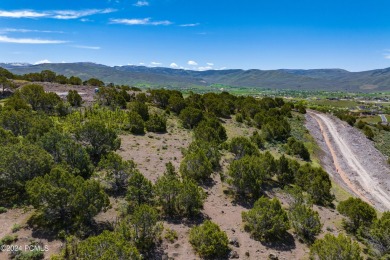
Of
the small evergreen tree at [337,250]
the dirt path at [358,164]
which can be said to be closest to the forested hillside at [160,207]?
the small evergreen tree at [337,250]

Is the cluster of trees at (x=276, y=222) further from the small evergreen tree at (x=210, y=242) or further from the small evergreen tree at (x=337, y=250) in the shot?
the small evergreen tree at (x=337, y=250)

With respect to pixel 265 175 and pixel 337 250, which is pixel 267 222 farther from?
pixel 265 175

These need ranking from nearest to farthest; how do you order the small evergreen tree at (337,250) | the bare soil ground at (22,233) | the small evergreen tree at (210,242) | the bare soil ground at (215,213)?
the small evergreen tree at (337,250) < the bare soil ground at (22,233) < the small evergreen tree at (210,242) < the bare soil ground at (215,213)

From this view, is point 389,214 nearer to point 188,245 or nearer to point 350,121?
point 188,245

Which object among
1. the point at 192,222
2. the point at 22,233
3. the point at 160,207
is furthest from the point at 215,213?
the point at 22,233

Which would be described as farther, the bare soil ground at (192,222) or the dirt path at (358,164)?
the dirt path at (358,164)

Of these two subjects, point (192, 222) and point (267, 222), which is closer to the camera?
point (267, 222)

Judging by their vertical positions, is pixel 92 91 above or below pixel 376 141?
above

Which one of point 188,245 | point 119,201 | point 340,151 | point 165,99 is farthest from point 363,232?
point 165,99

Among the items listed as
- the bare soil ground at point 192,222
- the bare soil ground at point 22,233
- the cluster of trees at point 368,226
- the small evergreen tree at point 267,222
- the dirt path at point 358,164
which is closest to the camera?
the bare soil ground at point 22,233
